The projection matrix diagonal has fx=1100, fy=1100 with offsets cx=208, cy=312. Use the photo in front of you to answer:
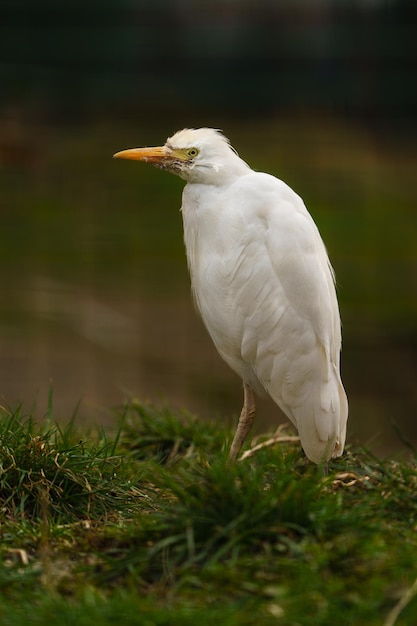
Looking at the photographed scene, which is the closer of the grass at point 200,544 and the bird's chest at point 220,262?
the grass at point 200,544

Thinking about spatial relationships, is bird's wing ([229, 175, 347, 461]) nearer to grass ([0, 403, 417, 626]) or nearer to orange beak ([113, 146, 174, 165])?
grass ([0, 403, 417, 626])

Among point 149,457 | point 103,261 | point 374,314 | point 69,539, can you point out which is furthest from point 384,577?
point 103,261

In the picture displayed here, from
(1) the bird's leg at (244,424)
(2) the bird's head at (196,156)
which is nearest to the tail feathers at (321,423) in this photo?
(1) the bird's leg at (244,424)

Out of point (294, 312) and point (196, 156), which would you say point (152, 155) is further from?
point (294, 312)

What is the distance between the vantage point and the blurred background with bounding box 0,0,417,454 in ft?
25.2

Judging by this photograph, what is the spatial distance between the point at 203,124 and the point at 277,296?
14.0 ft

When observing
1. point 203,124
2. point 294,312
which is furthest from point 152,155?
point 203,124

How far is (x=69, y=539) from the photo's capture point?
10.0 feet

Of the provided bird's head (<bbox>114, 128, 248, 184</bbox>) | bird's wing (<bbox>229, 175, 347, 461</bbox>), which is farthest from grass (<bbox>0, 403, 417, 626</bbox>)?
bird's head (<bbox>114, 128, 248, 184</bbox>)

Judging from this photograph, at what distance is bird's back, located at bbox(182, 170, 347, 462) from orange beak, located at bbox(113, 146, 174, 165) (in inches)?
6.2

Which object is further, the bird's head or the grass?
the bird's head

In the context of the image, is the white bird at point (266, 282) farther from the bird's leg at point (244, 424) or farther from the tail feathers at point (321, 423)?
the bird's leg at point (244, 424)

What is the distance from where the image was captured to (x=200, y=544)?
2.81 m

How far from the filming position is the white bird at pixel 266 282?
3533 mm
